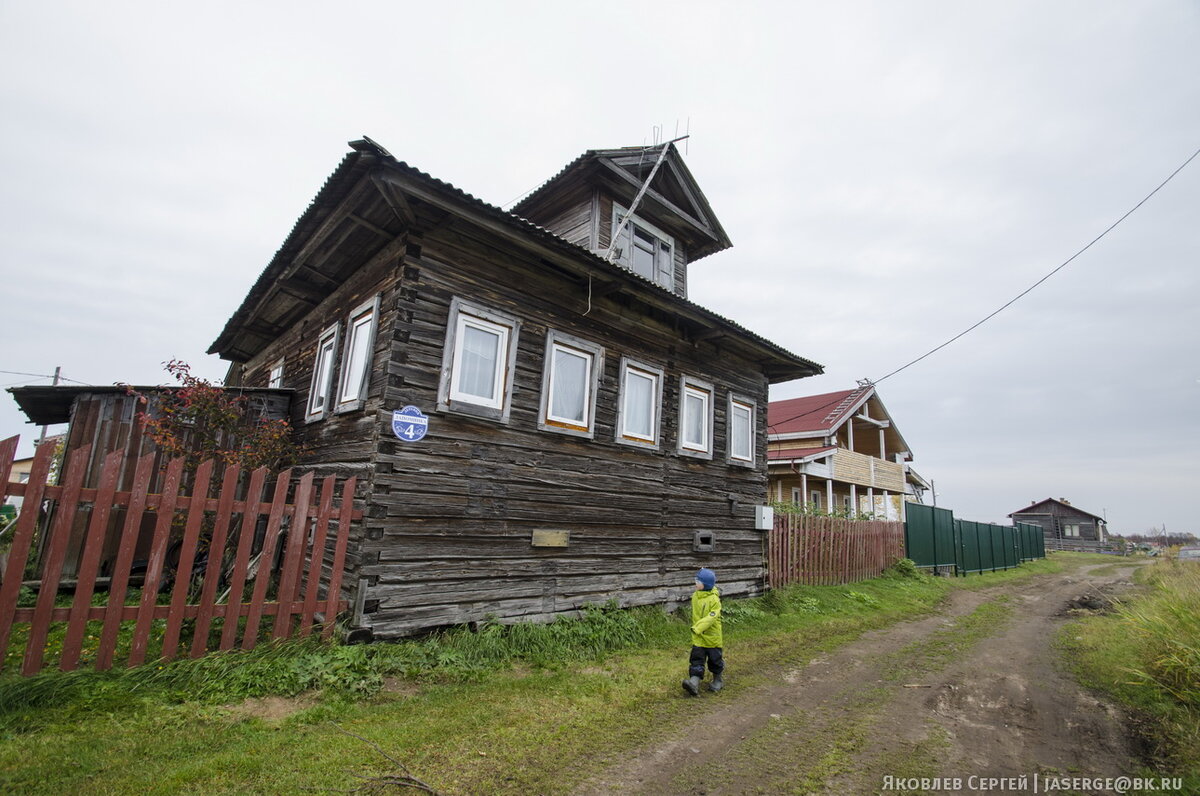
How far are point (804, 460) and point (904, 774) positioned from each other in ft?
61.8

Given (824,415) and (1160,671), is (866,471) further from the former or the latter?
(1160,671)

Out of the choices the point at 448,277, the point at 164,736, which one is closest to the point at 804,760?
the point at 164,736

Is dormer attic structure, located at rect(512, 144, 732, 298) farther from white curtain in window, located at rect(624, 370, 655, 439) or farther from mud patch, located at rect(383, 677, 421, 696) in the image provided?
mud patch, located at rect(383, 677, 421, 696)

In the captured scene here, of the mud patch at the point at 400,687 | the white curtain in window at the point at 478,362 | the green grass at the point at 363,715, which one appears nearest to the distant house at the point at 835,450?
the white curtain in window at the point at 478,362

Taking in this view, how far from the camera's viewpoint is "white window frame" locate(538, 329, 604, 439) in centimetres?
758

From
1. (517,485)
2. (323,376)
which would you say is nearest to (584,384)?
(517,485)

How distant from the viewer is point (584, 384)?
27.0 feet

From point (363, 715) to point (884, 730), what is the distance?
14.4ft

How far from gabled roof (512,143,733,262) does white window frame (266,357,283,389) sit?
611 cm

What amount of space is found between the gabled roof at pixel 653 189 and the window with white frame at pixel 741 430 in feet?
14.1

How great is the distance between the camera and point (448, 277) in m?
6.84

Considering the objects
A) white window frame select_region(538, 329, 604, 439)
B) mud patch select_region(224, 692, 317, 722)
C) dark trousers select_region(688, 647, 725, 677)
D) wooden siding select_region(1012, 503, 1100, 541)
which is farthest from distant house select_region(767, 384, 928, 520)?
wooden siding select_region(1012, 503, 1100, 541)

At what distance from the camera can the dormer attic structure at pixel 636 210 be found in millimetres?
10891

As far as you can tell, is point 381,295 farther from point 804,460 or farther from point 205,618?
point 804,460
